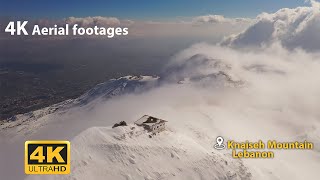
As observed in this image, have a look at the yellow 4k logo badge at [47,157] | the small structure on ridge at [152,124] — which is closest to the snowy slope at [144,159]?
the small structure on ridge at [152,124]

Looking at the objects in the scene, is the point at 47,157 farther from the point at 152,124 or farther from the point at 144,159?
the point at 152,124

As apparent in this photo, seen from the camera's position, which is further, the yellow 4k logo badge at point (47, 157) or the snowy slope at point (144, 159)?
the snowy slope at point (144, 159)

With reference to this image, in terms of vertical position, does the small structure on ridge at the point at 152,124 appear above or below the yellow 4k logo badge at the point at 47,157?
above

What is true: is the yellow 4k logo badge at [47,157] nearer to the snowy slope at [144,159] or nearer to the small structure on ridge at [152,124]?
the snowy slope at [144,159]

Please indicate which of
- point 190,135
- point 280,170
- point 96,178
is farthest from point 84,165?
point 280,170

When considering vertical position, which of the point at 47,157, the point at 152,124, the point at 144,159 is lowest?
the point at 144,159

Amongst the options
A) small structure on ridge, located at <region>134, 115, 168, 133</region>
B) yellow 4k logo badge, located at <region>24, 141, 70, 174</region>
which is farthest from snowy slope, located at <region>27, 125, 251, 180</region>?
yellow 4k logo badge, located at <region>24, 141, 70, 174</region>

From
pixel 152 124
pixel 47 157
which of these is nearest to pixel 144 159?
pixel 152 124

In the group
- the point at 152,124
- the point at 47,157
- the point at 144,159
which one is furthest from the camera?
the point at 152,124

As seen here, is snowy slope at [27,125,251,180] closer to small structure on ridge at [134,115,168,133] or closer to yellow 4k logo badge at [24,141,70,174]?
small structure on ridge at [134,115,168,133]
